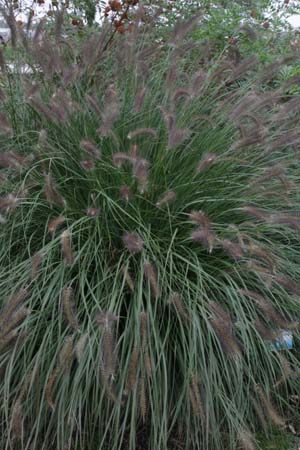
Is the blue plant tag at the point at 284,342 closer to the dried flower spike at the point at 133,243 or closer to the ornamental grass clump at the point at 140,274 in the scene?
the ornamental grass clump at the point at 140,274

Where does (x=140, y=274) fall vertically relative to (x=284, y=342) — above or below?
above

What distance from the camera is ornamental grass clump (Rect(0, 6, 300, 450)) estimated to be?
8.70 ft

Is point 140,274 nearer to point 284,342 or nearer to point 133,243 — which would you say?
point 133,243

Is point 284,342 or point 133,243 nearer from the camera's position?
point 133,243

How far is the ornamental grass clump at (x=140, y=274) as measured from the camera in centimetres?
265

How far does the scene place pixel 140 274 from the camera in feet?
9.37

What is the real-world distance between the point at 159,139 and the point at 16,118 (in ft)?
2.99

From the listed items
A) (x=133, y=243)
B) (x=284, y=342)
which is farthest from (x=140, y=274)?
(x=284, y=342)

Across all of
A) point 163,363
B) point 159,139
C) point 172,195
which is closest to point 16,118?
point 159,139

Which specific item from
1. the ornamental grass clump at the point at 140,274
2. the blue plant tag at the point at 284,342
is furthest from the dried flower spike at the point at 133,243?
the blue plant tag at the point at 284,342

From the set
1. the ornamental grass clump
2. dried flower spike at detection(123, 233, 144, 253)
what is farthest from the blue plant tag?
dried flower spike at detection(123, 233, 144, 253)

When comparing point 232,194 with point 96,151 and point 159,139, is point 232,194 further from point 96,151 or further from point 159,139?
point 96,151

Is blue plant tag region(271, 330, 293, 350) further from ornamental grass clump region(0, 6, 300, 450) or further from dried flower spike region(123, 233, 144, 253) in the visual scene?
dried flower spike region(123, 233, 144, 253)

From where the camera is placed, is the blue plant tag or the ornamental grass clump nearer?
the ornamental grass clump
